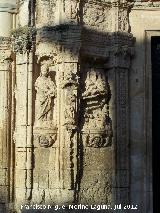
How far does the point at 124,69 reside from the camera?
10188 mm

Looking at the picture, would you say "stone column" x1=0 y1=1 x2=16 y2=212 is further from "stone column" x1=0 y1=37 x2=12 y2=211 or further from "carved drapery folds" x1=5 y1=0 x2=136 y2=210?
"carved drapery folds" x1=5 y1=0 x2=136 y2=210

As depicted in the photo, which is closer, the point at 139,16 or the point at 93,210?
the point at 93,210

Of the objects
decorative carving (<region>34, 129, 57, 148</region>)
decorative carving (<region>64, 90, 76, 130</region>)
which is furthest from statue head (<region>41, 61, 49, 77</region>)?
decorative carving (<region>34, 129, 57, 148</region>)

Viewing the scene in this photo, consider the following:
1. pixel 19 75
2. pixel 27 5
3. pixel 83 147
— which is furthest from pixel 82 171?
pixel 27 5

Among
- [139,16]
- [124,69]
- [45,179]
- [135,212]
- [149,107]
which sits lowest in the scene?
[135,212]

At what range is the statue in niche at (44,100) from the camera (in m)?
9.55

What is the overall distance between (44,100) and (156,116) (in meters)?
2.26

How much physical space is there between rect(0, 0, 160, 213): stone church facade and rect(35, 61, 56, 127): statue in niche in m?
0.02

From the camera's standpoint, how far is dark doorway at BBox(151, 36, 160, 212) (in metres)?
10.3

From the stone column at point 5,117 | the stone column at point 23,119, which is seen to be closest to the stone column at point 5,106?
the stone column at point 5,117

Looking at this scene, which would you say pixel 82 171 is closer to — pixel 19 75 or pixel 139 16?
pixel 19 75

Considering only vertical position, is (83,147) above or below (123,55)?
below

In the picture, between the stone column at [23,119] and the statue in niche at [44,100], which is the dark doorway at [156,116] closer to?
the statue in niche at [44,100]

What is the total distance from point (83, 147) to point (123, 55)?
1.87 meters
